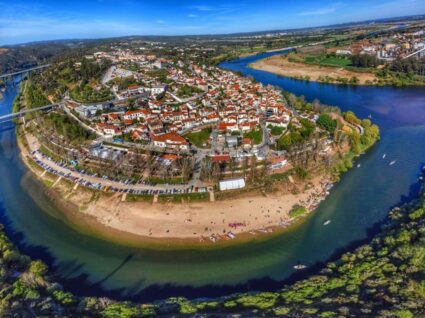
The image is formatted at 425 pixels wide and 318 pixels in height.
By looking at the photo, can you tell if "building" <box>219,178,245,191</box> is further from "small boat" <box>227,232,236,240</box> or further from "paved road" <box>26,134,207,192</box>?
"small boat" <box>227,232,236,240</box>

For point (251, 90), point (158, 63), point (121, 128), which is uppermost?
point (158, 63)

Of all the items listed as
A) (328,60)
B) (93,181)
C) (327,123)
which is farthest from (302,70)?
(93,181)

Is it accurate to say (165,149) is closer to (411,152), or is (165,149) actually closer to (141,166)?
(141,166)

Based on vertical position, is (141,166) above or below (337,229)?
above

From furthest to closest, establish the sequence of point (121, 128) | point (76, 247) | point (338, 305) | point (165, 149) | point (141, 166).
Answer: point (121, 128)
point (165, 149)
point (141, 166)
point (76, 247)
point (338, 305)

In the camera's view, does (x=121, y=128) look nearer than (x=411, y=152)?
No

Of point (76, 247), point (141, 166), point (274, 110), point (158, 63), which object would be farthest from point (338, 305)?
point (158, 63)
